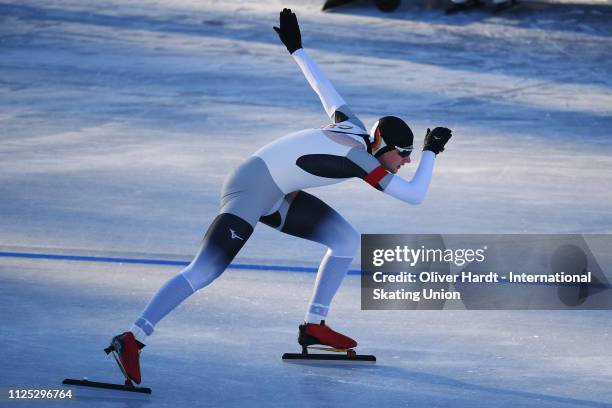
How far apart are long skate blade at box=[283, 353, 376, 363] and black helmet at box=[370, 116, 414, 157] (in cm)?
111

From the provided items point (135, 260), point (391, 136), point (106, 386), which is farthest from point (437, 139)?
point (135, 260)

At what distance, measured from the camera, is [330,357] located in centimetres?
769

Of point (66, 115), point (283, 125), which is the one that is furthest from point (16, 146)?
point (283, 125)

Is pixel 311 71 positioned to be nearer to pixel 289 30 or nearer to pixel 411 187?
pixel 289 30

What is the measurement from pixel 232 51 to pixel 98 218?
367 inches

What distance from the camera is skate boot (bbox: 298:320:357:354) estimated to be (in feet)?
25.1

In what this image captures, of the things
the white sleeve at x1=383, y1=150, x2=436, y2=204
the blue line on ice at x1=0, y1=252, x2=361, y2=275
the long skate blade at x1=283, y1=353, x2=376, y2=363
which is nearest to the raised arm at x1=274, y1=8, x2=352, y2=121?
the white sleeve at x1=383, y1=150, x2=436, y2=204

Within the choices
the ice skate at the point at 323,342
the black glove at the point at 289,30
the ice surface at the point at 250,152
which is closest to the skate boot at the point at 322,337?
the ice skate at the point at 323,342

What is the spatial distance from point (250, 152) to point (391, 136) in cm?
685

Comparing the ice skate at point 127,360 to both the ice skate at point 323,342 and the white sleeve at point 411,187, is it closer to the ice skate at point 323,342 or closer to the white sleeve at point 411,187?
the ice skate at point 323,342

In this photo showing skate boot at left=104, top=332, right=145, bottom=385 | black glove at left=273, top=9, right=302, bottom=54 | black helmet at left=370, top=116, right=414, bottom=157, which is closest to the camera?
skate boot at left=104, top=332, right=145, bottom=385

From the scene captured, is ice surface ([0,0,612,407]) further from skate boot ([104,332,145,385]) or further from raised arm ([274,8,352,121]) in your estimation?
raised arm ([274,8,352,121])

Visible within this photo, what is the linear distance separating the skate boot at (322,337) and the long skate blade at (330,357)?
4 cm

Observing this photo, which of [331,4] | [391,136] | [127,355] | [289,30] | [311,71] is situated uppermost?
[331,4]
